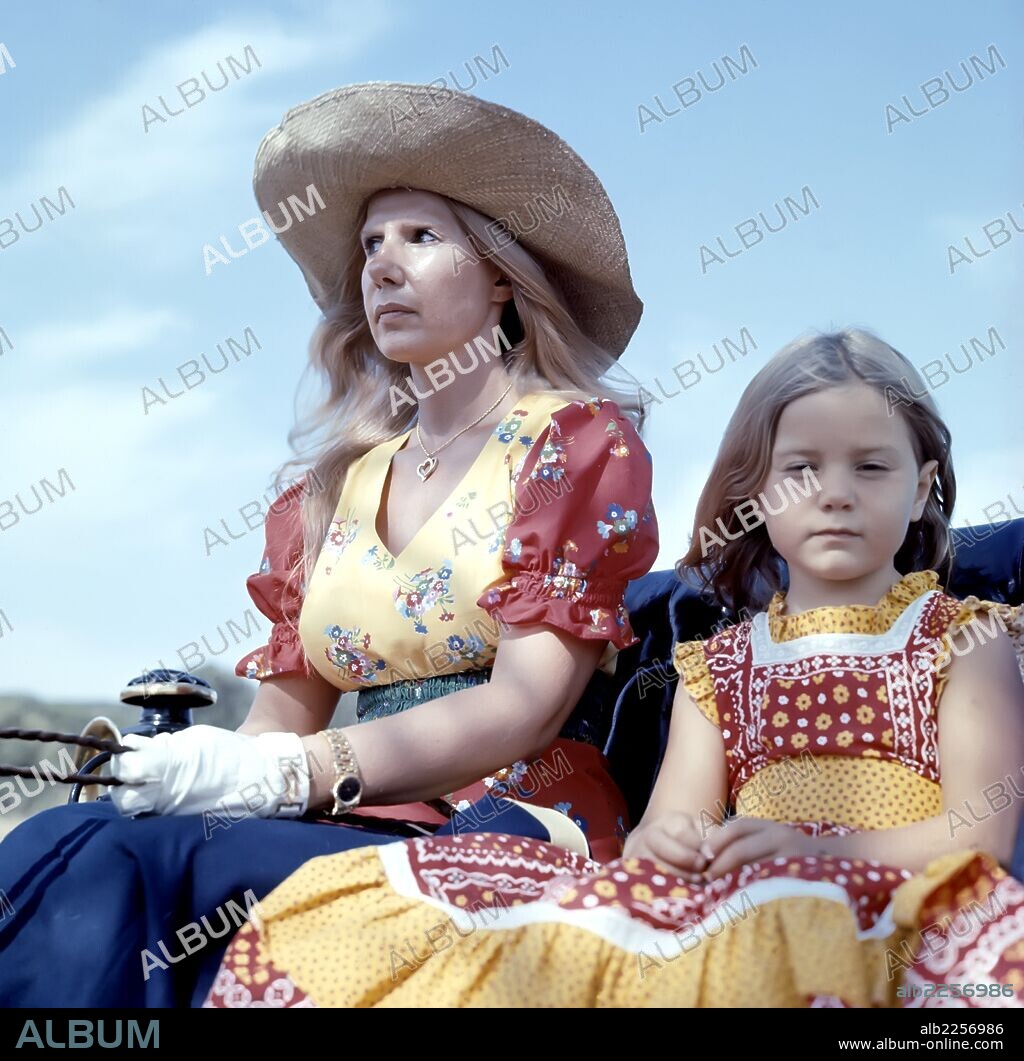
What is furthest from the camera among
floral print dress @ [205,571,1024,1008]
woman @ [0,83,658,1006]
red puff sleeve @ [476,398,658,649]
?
red puff sleeve @ [476,398,658,649]

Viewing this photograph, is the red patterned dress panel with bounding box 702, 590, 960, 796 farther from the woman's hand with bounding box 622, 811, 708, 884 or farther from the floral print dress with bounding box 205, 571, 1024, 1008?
the woman's hand with bounding box 622, 811, 708, 884

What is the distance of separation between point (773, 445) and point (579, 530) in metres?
0.32

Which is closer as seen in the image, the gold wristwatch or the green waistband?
the gold wristwatch

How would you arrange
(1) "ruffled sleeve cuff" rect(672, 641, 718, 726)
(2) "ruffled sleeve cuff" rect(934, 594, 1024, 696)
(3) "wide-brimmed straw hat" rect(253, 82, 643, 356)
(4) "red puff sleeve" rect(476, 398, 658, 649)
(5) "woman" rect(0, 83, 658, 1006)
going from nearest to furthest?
(5) "woman" rect(0, 83, 658, 1006) → (2) "ruffled sleeve cuff" rect(934, 594, 1024, 696) → (1) "ruffled sleeve cuff" rect(672, 641, 718, 726) → (4) "red puff sleeve" rect(476, 398, 658, 649) → (3) "wide-brimmed straw hat" rect(253, 82, 643, 356)

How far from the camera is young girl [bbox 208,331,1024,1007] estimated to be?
141cm

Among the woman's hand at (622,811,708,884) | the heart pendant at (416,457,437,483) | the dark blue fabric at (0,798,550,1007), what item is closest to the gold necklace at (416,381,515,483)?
the heart pendant at (416,457,437,483)

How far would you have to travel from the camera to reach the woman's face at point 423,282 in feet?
7.84

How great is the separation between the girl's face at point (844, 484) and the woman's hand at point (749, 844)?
0.47 m

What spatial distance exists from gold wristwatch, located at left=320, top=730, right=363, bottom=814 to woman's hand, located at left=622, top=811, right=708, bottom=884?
430mm

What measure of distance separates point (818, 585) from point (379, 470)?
85 centimetres

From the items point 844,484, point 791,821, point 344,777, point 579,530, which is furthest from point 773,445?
point 344,777

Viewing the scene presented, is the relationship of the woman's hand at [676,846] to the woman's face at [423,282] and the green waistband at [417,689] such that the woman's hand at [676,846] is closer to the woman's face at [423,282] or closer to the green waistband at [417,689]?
the green waistband at [417,689]

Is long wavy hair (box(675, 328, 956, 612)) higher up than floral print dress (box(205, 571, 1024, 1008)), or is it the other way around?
long wavy hair (box(675, 328, 956, 612))
